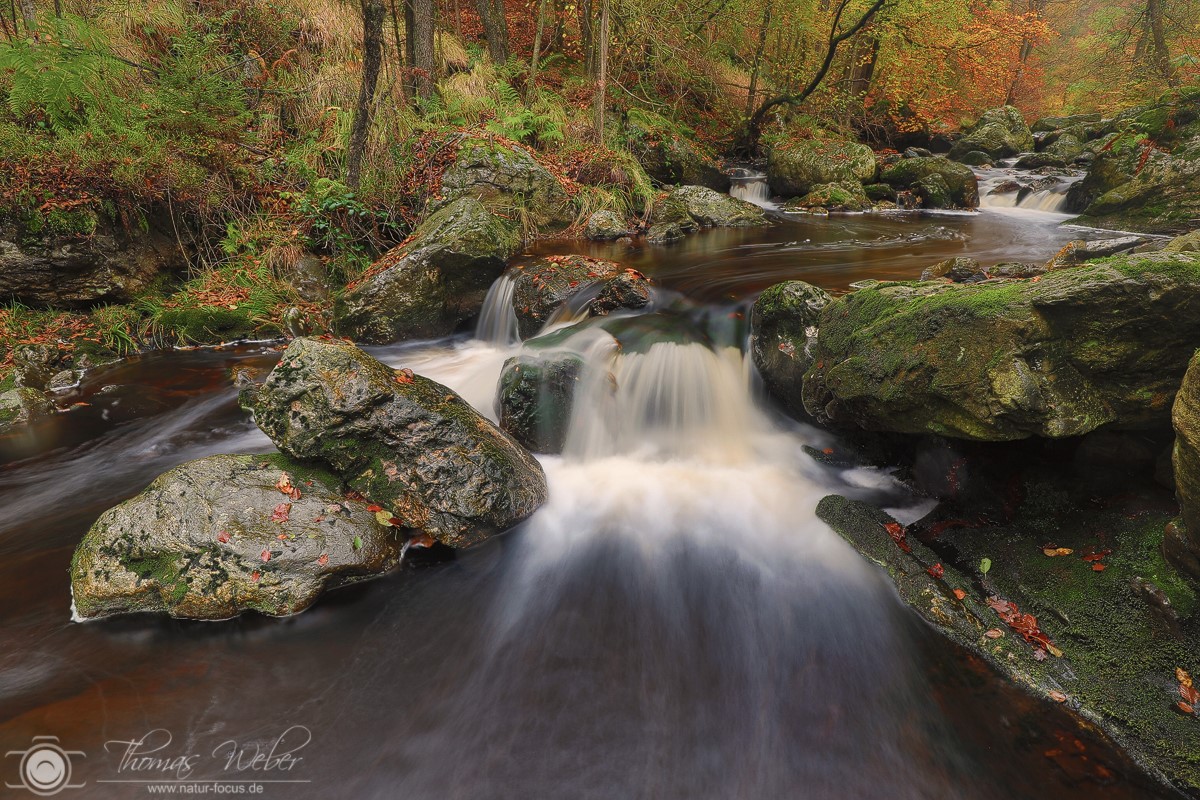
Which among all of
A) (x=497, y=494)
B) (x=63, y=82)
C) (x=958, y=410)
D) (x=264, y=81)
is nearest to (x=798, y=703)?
(x=958, y=410)

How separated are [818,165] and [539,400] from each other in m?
13.0

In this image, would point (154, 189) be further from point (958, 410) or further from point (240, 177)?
point (958, 410)

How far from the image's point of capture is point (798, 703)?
301 cm

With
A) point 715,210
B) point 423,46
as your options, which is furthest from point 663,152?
point 423,46

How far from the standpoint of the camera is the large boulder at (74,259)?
6.50m

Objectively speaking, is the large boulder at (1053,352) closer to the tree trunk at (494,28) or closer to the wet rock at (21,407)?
the wet rock at (21,407)

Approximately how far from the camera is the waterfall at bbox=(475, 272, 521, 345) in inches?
295

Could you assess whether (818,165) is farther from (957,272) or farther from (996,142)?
(996,142)

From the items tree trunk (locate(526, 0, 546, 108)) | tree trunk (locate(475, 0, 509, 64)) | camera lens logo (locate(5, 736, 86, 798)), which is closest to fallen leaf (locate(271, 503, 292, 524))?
camera lens logo (locate(5, 736, 86, 798))

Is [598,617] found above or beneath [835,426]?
beneath

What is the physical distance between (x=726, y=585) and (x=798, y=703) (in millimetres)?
957

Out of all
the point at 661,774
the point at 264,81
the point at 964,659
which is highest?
the point at 264,81

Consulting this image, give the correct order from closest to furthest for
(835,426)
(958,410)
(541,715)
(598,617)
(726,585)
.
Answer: (541,715)
(958,410)
(598,617)
(726,585)
(835,426)

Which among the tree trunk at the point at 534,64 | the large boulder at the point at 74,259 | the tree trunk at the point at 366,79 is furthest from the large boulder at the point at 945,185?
the large boulder at the point at 74,259
